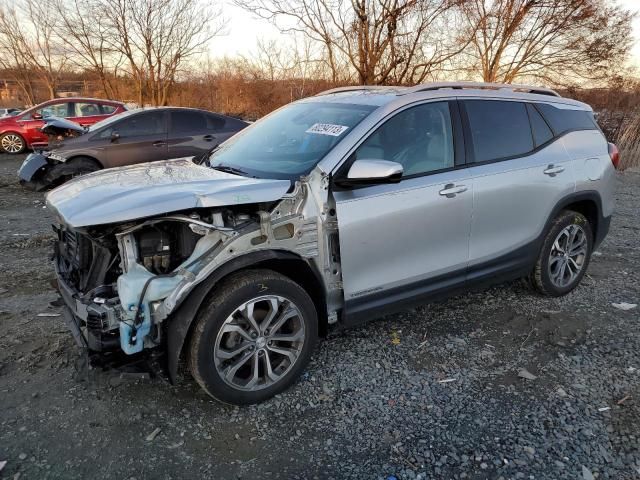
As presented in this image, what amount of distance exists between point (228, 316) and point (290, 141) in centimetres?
141

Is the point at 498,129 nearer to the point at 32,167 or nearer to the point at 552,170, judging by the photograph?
the point at 552,170

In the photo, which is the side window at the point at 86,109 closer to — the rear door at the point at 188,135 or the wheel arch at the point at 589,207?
the rear door at the point at 188,135

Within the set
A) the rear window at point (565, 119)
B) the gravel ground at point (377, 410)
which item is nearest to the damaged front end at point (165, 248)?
the gravel ground at point (377, 410)

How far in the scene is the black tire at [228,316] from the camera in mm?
2602

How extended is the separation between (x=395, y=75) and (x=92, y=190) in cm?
996

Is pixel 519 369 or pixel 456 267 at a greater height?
pixel 456 267

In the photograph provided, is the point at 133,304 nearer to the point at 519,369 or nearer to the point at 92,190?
the point at 92,190

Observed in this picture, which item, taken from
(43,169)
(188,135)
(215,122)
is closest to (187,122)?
(188,135)

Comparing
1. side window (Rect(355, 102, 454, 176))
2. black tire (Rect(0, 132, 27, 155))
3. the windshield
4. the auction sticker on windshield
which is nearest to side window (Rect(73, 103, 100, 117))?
black tire (Rect(0, 132, 27, 155))

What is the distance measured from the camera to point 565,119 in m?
4.20

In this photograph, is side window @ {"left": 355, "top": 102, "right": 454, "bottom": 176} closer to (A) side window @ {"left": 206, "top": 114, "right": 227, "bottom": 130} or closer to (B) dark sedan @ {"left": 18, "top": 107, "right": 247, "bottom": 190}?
(B) dark sedan @ {"left": 18, "top": 107, "right": 247, "bottom": 190}

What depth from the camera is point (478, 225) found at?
3.55 meters

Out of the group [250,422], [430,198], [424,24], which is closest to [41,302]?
[250,422]

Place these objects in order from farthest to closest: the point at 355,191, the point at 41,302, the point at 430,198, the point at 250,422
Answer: the point at 41,302 < the point at 430,198 < the point at 355,191 < the point at 250,422
